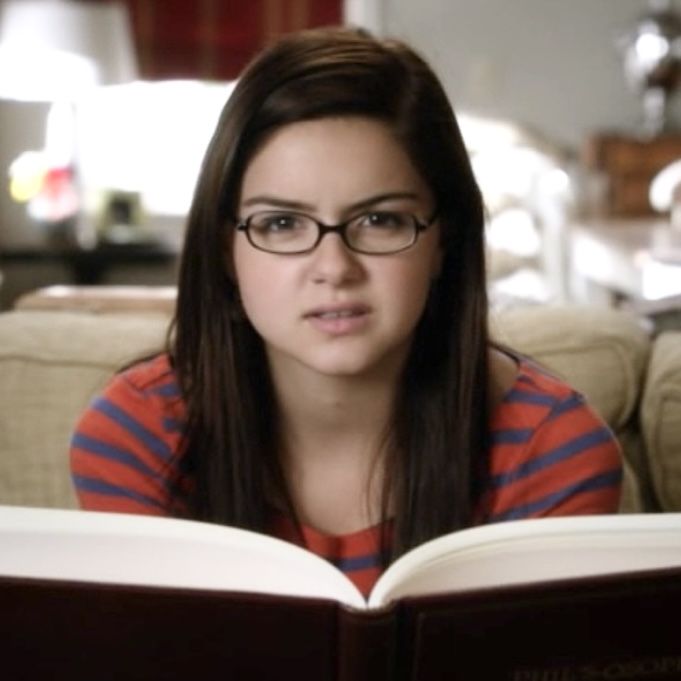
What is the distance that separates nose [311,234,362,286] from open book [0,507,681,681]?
0.88 feet

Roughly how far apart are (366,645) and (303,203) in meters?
0.39

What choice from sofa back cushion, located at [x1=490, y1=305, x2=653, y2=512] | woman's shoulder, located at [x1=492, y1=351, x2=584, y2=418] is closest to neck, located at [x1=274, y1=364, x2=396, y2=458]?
woman's shoulder, located at [x1=492, y1=351, x2=584, y2=418]

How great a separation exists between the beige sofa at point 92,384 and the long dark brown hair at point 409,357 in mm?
244

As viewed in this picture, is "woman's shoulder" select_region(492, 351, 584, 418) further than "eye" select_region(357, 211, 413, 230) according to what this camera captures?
Yes

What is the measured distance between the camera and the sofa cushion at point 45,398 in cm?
126

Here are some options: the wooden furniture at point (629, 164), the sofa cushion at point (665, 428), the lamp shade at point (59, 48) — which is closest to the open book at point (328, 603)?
the sofa cushion at point (665, 428)

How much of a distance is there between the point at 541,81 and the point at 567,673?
12.3ft

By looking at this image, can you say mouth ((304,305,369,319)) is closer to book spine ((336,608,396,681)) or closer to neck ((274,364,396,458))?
neck ((274,364,396,458))

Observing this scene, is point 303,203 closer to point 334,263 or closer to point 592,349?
point 334,263

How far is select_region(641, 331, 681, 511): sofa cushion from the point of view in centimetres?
120

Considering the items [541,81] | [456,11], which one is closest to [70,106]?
[456,11]

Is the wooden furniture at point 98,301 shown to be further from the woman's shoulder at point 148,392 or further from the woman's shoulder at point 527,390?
the woman's shoulder at point 527,390

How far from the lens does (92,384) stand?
127 centimetres

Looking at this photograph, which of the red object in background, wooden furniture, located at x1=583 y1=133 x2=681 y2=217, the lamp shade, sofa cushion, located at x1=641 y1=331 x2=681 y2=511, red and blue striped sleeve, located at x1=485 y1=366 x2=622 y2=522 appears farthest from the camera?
wooden furniture, located at x1=583 y1=133 x2=681 y2=217
